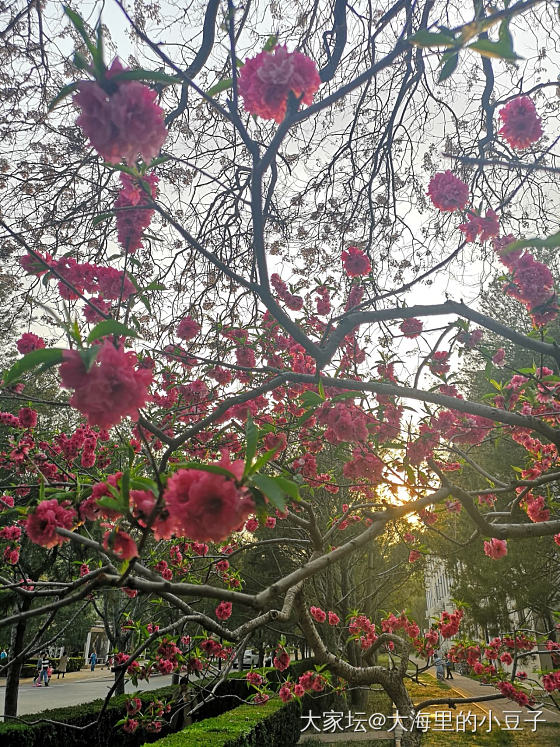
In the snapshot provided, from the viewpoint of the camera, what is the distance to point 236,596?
1724 mm

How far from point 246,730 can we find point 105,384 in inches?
252

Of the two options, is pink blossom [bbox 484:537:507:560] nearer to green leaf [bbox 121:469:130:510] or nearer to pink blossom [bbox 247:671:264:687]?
pink blossom [bbox 247:671:264:687]

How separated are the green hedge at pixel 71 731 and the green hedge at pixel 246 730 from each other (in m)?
1.09

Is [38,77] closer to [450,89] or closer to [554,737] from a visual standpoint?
[450,89]

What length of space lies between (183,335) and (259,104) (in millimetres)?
2526

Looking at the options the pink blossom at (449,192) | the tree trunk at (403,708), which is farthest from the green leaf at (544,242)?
the tree trunk at (403,708)

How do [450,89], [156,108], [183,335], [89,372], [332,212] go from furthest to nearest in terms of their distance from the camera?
[332,212] → [450,89] → [183,335] → [156,108] → [89,372]

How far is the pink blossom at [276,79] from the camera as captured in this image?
174 cm

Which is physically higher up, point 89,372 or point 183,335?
point 183,335

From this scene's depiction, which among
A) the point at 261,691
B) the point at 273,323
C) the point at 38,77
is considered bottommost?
the point at 261,691

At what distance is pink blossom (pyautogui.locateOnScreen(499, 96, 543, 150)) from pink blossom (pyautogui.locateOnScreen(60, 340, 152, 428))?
2838mm

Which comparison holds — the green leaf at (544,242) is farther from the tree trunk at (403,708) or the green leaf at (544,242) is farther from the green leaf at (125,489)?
the tree trunk at (403,708)

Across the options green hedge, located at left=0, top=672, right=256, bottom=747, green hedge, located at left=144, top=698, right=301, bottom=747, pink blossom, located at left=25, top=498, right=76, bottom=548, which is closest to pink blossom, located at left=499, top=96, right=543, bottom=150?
pink blossom, located at left=25, top=498, right=76, bottom=548

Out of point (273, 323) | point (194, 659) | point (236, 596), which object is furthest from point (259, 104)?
point (194, 659)
